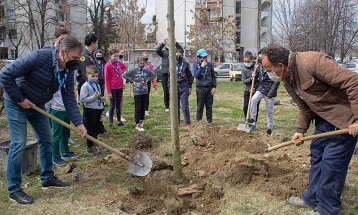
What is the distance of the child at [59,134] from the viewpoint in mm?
5234

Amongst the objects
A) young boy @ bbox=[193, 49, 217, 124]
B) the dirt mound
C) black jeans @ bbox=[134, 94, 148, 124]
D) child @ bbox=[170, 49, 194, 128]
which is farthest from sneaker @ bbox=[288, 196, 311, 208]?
black jeans @ bbox=[134, 94, 148, 124]

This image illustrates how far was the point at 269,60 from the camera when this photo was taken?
11.3 ft

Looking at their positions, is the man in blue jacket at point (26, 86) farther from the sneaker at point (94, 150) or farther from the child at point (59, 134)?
the sneaker at point (94, 150)

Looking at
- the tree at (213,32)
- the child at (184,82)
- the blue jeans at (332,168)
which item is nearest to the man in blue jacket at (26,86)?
the blue jeans at (332,168)

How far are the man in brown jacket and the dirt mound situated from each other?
2.24 ft

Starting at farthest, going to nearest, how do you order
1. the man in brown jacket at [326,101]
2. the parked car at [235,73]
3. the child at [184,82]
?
the parked car at [235,73]
the child at [184,82]
the man in brown jacket at [326,101]

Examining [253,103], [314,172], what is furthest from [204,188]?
[253,103]

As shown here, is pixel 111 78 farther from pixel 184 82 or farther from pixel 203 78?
pixel 203 78

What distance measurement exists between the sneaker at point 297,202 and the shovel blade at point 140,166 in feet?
5.91

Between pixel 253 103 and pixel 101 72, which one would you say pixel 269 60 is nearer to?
pixel 253 103

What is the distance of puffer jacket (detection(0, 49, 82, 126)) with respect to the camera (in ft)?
11.7

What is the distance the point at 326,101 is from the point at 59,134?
13.1 feet

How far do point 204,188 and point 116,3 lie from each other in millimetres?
24178

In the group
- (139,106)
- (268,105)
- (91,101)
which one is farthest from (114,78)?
(268,105)
